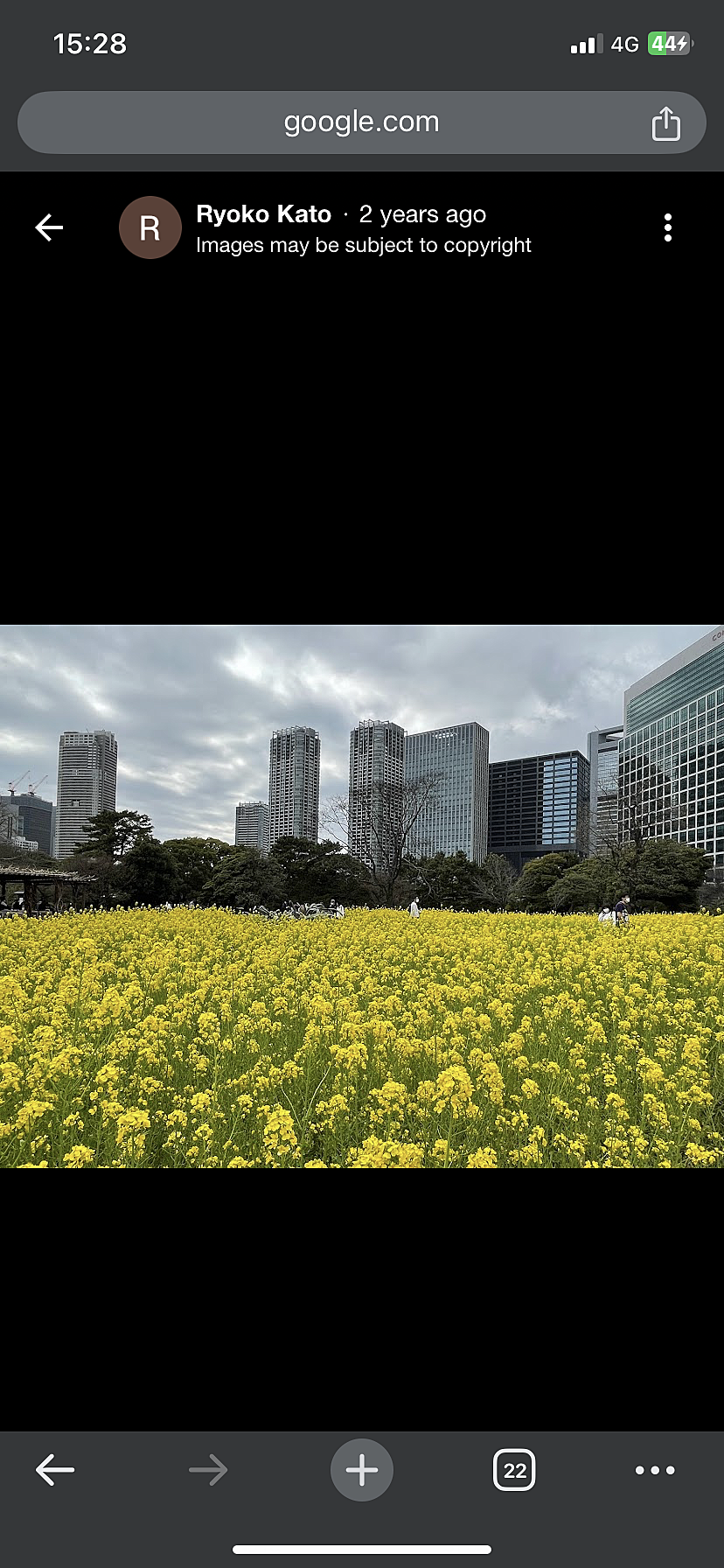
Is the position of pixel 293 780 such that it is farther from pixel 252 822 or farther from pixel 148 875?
pixel 148 875

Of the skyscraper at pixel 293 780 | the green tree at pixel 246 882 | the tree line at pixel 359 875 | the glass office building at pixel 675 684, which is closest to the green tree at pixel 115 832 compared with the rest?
the tree line at pixel 359 875

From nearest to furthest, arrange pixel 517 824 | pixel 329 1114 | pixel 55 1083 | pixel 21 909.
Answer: pixel 329 1114, pixel 55 1083, pixel 21 909, pixel 517 824

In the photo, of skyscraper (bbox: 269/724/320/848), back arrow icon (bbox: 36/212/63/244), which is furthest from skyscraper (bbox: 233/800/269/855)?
back arrow icon (bbox: 36/212/63/244)

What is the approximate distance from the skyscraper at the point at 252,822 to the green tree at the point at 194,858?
477 millimetres

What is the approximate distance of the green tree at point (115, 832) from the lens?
2.81m

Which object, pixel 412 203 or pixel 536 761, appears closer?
pixel 412 203

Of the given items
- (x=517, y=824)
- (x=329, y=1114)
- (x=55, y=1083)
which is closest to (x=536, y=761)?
(x=517, y=824)
